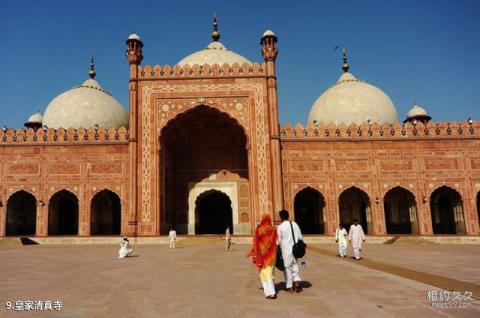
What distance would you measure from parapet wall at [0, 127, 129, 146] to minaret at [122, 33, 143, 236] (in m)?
1.03

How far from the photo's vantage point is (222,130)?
757 inches

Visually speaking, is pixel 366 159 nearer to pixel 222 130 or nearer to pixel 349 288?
pixel 222 130

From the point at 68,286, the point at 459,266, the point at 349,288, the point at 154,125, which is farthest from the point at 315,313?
the point at 154,125

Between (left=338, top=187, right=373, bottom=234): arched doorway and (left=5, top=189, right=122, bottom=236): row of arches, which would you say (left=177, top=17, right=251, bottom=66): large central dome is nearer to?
(left=5, top=189, right=122, bottom=236): row of arches

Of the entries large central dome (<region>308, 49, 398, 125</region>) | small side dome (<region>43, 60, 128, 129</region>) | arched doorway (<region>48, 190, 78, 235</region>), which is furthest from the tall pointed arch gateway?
large central dome (<region>308, 49, 398, 125</region>)

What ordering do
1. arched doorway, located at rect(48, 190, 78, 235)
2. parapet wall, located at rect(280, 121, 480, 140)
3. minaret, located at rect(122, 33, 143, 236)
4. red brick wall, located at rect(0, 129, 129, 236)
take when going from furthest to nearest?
1. arched doorway, located at rect(48, 190, 78, 235)
2. parapet wall, located at rect(280, 121, 480, 140)
3. red brick wall, located at rect(0, 129, 129, 236)
4. minaret, located at rect(122, 33, 143, 236)

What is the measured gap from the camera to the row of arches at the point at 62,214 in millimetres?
17438

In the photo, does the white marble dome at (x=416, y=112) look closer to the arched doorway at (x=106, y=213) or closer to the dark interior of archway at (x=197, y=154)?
the dark interior of archway at (x=197, y=154)

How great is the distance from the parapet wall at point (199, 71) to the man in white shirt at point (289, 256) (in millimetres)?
13301

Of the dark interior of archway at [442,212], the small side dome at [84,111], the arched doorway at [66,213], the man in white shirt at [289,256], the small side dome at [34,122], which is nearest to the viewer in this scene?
the man in white shirt at [289,256]

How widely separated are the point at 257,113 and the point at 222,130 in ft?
9.05

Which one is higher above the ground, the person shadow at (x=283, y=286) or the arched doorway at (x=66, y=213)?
the arched doorway at (x=66, y=213)

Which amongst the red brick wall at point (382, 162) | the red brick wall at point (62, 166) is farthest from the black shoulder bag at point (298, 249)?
the red brick wall at point (62, 166)

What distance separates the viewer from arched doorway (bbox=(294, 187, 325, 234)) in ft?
60.0
